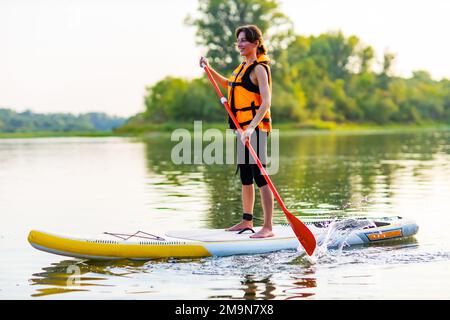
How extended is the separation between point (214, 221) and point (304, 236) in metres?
2.72

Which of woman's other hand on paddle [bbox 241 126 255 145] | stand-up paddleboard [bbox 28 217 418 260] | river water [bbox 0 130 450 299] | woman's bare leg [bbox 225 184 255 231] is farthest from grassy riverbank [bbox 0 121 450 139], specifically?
woman's other hand on paddle [bbox 241 126 255 145]

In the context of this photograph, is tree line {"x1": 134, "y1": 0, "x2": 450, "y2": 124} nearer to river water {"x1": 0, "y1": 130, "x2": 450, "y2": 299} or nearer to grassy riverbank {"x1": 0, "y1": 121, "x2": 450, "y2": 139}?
grassy riverbank {"x1": 0, "y1": 121, "x2": 450, "y2": 139}

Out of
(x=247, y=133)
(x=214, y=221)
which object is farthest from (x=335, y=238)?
(x=214, y=221)

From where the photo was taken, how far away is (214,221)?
10266mm

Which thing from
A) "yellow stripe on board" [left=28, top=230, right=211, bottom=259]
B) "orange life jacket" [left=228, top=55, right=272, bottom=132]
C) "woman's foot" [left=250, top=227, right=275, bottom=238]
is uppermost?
"orange life jacket" [left=228, top=55, right=272, bottom=132]

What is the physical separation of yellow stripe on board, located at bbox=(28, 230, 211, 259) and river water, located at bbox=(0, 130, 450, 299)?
97 millimetres

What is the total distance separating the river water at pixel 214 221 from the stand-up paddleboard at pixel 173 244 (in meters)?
0.11

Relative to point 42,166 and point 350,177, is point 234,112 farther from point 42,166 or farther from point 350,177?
point 42,166

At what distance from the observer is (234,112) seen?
786 cm

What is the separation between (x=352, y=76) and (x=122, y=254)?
295ft

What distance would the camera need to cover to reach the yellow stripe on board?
7.52 metres

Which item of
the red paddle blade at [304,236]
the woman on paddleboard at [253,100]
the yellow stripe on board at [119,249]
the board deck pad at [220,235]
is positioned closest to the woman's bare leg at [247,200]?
the board deck pad at [220,235]

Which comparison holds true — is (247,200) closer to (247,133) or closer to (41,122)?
(247,133)
